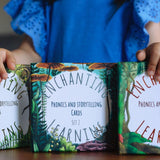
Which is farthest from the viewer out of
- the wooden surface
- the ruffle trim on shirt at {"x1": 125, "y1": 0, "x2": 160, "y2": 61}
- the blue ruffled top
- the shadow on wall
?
the shadow on wall

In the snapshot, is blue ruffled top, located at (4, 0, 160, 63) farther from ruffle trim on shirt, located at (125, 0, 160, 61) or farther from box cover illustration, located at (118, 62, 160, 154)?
box cover illustration, located at (118, 62, 160, 154)

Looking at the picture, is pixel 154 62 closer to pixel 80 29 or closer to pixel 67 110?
pixel 67 110

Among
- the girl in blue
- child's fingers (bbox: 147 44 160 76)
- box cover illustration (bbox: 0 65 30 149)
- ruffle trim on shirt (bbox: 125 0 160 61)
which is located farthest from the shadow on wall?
child's fingers (bbox: 147 44 160 76)

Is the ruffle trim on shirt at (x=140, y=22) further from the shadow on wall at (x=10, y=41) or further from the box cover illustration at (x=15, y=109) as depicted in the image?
the shadow on wall at (x=10, y=41)

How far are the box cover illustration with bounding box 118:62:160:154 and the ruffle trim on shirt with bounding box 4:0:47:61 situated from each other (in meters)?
0.47

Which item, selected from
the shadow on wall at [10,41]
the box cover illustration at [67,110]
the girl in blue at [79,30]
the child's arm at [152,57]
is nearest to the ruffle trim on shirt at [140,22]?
the girl in blue at [79,30]

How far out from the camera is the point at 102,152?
0.42 meters

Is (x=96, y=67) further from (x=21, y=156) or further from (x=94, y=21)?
(x=94, y=21)

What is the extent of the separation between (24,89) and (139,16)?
0.39 meters

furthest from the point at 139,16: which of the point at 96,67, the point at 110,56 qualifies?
the point at 96,67

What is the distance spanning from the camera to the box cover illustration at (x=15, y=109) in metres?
0.45

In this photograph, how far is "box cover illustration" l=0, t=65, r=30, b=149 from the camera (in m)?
0.45

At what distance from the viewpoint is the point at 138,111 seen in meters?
0.41

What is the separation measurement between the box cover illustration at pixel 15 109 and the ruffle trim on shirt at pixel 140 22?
14.7 inches
